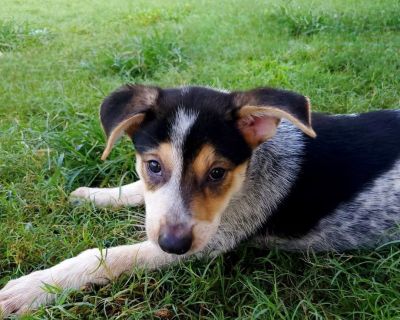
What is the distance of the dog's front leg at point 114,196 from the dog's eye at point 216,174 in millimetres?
1191

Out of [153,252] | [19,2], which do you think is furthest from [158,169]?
[19,2]

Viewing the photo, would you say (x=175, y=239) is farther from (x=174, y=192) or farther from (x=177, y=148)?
(x=177, y=148)

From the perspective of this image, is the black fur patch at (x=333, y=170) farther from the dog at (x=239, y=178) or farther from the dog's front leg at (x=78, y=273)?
the dog's front leg at (x=78, y=273)

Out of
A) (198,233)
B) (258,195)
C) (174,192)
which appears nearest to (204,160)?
(174,192)

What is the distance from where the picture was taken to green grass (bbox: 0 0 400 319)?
3.27m

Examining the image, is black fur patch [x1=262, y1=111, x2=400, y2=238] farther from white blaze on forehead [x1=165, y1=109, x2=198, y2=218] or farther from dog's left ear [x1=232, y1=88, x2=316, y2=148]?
white blaze on forehead [x1=165, y1=109, x2=198, y2=218]

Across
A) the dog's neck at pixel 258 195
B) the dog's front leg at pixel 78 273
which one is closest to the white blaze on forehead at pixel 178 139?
the dog's front leg at pixel 78 273

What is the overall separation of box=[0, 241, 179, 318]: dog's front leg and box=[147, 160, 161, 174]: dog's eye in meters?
0.47

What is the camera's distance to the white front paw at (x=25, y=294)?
3184 mm

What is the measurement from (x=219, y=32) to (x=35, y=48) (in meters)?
3.12

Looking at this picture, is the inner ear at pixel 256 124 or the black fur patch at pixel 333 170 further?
the black fur patch at pixel 333 170

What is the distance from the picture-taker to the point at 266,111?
2953mm

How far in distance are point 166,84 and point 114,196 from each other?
252 centimetres

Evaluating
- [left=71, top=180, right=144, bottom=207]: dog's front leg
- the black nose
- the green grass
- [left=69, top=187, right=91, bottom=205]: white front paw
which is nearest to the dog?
the black nose
